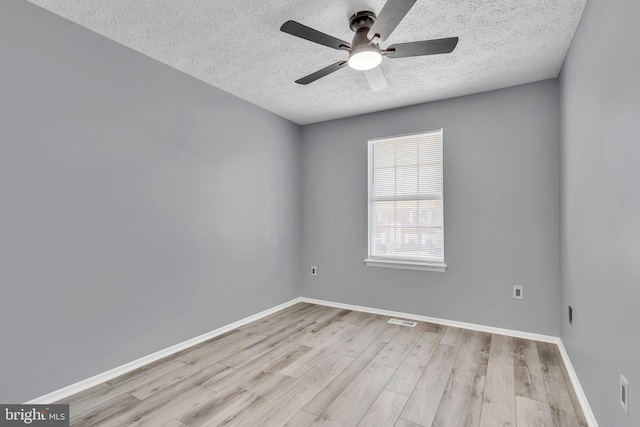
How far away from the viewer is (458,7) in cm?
197

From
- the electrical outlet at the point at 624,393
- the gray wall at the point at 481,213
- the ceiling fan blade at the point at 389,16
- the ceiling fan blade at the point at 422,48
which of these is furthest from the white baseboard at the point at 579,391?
the ceiling fan blade at the point at 389,16

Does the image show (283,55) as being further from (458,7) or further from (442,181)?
(442,181)

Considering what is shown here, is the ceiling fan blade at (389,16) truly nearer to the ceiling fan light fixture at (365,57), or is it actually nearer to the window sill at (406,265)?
the ceiling fan light fixture at (365,57)

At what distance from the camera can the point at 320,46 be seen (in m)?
2.40

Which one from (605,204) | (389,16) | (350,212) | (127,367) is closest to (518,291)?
(605,204)

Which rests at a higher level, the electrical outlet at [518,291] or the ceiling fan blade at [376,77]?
the ceiling fan blade at [376,77]

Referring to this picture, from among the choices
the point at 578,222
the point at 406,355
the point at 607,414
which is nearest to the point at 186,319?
the point at 406,355

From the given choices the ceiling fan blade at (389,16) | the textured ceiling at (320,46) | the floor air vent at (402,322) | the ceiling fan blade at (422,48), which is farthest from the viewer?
the floor air vent at (402,322)

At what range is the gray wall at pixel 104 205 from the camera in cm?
187

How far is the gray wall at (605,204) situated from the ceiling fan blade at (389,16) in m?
0.91

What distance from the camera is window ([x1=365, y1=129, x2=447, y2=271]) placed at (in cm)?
355

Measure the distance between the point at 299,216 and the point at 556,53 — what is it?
3.31m

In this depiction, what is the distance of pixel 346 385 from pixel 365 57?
2292 mm

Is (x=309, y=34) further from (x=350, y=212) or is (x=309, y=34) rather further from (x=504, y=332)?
(x=504, y=332)
